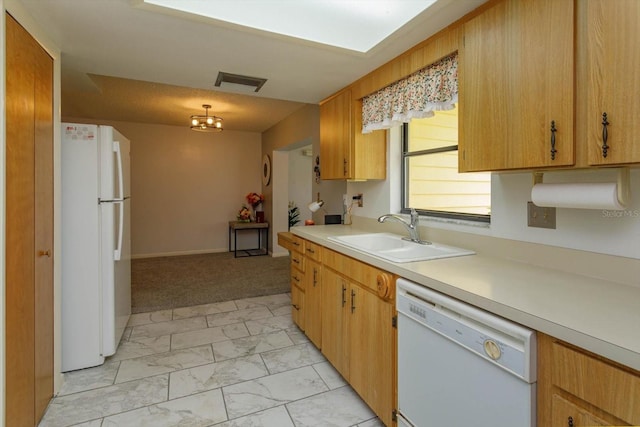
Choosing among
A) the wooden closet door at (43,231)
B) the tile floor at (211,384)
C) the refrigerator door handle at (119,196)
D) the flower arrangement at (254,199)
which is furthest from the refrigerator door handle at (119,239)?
the flower arrangement at (254,199)

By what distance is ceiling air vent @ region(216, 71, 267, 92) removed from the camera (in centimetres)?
252

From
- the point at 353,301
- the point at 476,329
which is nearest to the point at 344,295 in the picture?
the point at 353,301

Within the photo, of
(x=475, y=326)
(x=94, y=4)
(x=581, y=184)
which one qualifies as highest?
(x=94, y=4)

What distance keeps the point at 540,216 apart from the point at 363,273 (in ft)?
2.89

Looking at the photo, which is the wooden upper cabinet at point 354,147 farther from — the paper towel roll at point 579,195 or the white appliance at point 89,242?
the white appliance at point 89,242

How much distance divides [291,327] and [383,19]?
2.52 meters

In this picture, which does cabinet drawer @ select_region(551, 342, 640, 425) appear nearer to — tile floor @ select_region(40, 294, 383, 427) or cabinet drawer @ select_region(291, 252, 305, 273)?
tile floor @ select_region(40, 294, 383, 427)

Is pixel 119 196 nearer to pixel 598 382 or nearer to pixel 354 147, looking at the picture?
pixel 354 147

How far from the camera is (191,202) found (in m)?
6.26

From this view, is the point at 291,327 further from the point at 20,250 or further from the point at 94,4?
the point at 94,4

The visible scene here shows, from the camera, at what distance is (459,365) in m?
1.19

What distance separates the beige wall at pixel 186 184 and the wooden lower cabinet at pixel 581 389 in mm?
6142

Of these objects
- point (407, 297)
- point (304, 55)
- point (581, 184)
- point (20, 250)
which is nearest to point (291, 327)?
point (407, 297)

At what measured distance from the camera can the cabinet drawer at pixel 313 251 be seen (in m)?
2.36
